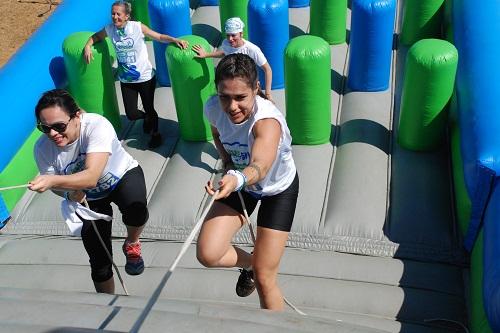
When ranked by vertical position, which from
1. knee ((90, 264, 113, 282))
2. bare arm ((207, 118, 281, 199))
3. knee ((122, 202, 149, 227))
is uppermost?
bare arm ((207, 118, 281, 199))

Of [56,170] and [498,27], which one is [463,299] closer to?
[498,27]

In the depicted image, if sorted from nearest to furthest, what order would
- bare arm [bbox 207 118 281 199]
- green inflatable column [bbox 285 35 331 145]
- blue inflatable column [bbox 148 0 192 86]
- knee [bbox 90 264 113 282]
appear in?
bare arm [bbox 207 118 281 199], knee [bbox 90 264 113 282], green inflatable column [bbox 285 35 331 145], blue inflatable column [bbox 148 0 192 86]

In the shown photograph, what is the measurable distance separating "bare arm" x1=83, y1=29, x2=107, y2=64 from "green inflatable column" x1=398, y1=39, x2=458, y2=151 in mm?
1963

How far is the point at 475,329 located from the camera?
2646 mm

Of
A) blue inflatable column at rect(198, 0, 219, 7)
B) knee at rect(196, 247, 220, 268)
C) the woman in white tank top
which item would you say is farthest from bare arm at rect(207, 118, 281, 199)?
blue inflatable column at rect(198, 0, 219, 7)

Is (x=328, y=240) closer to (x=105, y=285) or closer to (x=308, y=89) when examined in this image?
(x=308, y=89)

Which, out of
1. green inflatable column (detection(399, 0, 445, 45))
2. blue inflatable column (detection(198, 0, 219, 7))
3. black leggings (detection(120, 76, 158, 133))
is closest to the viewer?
black leggings (detection(120, 76, 158, 133))

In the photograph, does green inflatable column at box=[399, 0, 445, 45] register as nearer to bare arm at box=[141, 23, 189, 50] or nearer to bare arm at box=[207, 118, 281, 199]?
bare arm at box=[141, 23, 189, 50]

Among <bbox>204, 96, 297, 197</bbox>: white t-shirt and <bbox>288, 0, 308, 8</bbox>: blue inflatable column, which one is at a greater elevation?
<bbox>204, 96, 297, 197</bbox>: white t-shirt

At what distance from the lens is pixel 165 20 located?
14.8 ft

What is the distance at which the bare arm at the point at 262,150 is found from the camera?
2035mm

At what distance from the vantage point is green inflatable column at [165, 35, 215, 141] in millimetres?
3785

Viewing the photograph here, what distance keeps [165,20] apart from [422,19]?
6.45 feet

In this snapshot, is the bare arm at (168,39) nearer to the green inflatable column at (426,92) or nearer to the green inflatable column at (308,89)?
the green inflatable column at (308,89)
